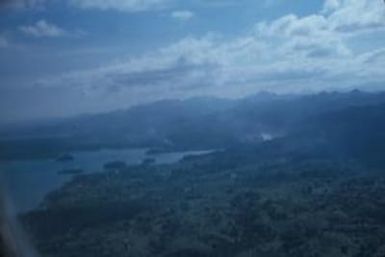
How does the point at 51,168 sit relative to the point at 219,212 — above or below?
above

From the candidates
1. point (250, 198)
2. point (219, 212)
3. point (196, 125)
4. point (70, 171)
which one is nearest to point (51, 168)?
point (70, 171)

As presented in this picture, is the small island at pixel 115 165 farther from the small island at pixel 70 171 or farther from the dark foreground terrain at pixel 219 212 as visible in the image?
the small island at pixel 70 171

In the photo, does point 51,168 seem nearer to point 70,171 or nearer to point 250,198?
point 70,171

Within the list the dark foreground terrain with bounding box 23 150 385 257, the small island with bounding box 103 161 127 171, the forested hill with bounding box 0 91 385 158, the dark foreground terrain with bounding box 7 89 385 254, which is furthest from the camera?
the dark foreground terrain with bounding box 7 89 385 254

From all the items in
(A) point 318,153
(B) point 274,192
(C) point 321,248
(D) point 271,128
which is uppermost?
(D) point 271,128

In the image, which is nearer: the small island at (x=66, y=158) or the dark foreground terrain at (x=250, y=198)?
the small island at (x=66, y=158)

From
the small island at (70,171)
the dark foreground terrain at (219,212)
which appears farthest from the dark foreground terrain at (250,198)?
the small island at (70,171)

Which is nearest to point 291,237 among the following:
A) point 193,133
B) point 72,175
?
point 193,133

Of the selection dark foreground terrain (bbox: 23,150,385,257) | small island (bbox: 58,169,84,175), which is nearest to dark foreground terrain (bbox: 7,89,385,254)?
dark foreground terrain (bbox: 23,150,385,257)

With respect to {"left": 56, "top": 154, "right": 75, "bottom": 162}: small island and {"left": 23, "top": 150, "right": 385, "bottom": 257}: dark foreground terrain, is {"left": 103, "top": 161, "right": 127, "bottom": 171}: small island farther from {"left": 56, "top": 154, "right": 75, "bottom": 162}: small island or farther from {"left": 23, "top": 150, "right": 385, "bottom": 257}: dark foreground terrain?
{"left": 56, "top": 154, "right": 75, "bottom": 162}: small island

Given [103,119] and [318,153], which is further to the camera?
[318,153]

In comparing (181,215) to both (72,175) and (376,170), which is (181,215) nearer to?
(72,175)
